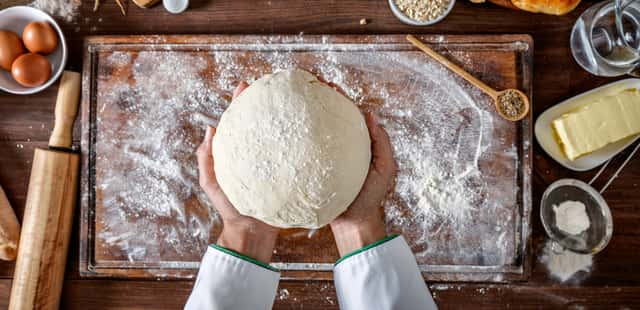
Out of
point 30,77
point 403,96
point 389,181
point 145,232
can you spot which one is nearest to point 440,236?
point 389,181

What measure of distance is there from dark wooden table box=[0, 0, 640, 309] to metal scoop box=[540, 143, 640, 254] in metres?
0.03

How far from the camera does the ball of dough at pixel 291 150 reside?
0.91 m

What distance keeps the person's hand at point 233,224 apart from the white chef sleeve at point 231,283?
0.23 feet

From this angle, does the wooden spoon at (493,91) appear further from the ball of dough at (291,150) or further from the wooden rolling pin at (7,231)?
the wooden rolling pin at (7,231)

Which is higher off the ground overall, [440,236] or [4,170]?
[4,170]

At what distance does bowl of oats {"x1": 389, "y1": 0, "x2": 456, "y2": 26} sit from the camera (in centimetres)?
123

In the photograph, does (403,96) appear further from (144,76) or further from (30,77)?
(30,77)

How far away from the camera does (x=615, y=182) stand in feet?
4.22

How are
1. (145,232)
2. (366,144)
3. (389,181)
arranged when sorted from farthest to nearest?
(145,232)
(389,181)
(366,144)

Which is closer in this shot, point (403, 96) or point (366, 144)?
point (366, 144)

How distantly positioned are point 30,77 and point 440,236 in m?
1.23

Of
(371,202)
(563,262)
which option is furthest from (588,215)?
(371,202)

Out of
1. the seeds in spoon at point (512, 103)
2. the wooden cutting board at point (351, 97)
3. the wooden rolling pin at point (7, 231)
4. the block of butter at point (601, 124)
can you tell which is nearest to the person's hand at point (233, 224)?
the wooden cutting board at point (351, 97)

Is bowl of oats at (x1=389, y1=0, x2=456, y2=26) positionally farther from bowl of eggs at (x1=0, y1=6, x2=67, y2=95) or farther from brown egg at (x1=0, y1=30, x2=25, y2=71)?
brown egg at (x1=0, y1=30, x2=25, y2=71)
